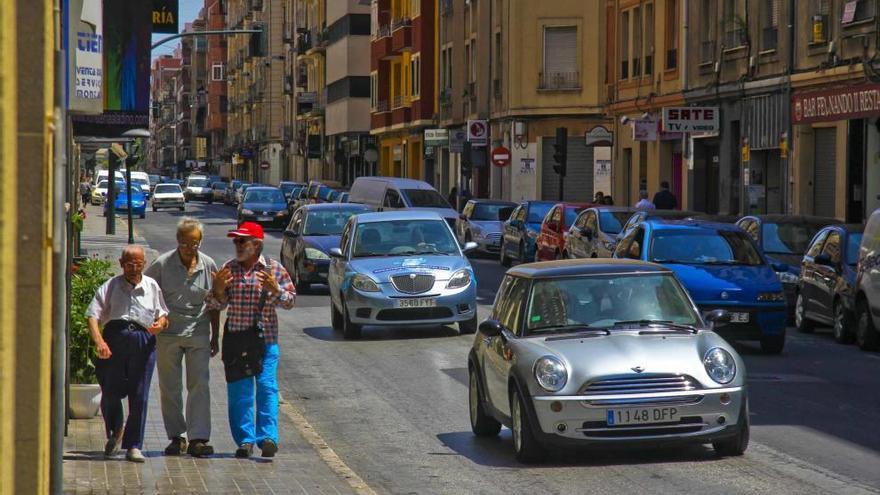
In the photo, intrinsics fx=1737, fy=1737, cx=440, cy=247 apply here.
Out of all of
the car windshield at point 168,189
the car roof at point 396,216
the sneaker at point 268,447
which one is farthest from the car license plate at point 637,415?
the car windshield at point 168,189

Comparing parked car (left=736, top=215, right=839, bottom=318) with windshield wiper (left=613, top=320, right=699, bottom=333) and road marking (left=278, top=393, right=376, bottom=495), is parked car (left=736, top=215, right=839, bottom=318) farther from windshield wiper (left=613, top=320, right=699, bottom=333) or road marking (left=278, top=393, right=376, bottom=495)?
windshield wiper (left=613, top=320, right=699, bottom=333)

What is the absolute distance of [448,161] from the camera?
71.3 metres

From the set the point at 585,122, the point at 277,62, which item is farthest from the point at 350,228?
the point at 277,62

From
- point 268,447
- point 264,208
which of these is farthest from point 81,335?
point 264,208

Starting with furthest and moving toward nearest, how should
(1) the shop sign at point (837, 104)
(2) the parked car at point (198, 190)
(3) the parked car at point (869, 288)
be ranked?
(2) the parked car at point (198, 190) < (1) the shop sign at point (837, 104) < (3) the parked car at point (869, 288)

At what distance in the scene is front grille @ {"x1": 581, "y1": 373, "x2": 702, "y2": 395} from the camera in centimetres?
1145

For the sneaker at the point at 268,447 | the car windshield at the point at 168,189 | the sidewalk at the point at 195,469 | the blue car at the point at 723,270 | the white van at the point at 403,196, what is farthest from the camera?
the car windshield at the point at 168,189

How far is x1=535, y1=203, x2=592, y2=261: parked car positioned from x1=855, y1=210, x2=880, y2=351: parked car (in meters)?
13.6

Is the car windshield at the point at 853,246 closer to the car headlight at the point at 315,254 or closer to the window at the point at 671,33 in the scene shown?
the car headlight at the point at 315,254

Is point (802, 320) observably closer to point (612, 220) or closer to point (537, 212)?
point (612, 220)

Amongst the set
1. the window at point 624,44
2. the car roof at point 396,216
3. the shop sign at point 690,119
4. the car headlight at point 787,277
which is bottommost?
the car headlight at point 787,277

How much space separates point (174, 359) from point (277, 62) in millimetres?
120671

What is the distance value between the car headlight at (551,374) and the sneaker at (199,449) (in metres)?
2.25

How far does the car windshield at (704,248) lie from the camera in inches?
816
